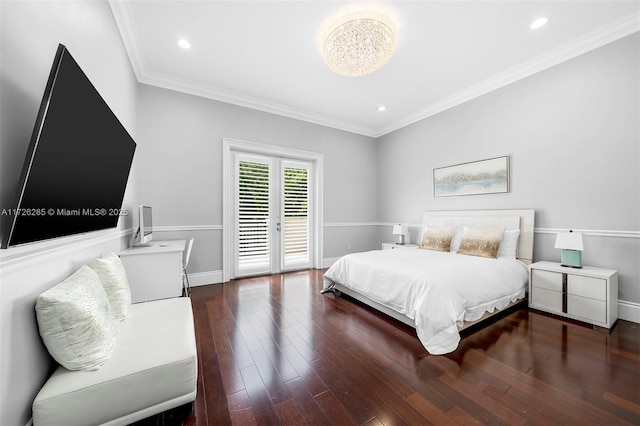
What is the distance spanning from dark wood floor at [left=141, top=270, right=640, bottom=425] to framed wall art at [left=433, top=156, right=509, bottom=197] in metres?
1.83

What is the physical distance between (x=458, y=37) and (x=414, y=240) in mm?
3310

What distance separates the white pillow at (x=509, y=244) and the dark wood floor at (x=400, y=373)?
77 centimetres

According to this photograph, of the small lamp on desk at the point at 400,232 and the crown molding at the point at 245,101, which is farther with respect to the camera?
the small lamp on desk at the point at 400,232

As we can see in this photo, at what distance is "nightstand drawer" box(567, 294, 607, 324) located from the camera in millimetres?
2361

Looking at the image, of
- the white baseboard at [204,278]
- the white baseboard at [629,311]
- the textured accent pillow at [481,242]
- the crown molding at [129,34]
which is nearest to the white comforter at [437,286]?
the textured accent pillow at [481,242]

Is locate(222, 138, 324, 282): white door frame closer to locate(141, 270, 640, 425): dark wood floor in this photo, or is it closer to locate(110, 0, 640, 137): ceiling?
locate(110, 0, 640, 137): ceiling

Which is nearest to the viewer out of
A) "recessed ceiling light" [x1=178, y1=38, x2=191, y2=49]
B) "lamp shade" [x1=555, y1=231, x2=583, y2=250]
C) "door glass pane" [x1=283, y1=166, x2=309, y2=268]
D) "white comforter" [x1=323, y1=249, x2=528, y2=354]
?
"white comforter" [x1=323, y1=249, x2=528, y2=354]

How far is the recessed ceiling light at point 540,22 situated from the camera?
97.2 inches

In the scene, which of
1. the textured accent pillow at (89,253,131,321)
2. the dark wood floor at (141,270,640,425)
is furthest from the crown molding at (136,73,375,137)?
the dark wood floor at (141,270,640,425)

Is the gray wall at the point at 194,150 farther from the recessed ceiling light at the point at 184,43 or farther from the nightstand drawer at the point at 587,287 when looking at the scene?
the nightstand drawer at the point at 587,287

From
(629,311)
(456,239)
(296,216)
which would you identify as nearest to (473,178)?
(456,239)

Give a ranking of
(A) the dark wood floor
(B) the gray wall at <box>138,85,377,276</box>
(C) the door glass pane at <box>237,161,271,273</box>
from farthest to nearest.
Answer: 1. (C) the door glass pane at <box>237,161,271,273</box>
2. (B) the gray wall at <box>138,85,377,276</box>
3. (A) the dark wood floor

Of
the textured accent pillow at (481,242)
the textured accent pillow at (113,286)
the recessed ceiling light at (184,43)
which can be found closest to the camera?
the textured accent pillow at (113,286)

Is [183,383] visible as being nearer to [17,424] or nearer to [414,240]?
[17,424]
